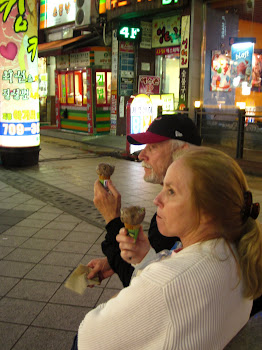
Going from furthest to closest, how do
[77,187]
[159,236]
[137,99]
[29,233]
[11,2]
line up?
[137,99]
[11,2]
[77,187]
[29,233]
[159,236]

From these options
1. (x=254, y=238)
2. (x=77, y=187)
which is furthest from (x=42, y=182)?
(x=254, y=238)

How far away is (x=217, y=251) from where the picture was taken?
1.25 m

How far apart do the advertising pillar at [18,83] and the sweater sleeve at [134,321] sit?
8.19m

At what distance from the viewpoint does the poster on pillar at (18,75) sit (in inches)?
334

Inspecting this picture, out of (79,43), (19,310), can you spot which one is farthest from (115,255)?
(79,43)

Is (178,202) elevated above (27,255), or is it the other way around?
(178,202)

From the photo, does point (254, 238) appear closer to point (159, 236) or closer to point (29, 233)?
point (159, 236)

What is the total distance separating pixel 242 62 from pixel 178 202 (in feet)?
35.9

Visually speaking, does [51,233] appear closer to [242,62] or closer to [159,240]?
[159,240]

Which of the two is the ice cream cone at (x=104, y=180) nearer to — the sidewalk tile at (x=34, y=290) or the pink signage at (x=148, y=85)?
the sidewalk tile at (x=34, y=290)

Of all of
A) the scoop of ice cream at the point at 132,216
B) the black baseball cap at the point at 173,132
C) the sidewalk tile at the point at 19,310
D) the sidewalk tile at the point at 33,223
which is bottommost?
the sidewalk tile at the point at 19,310

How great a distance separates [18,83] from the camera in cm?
871

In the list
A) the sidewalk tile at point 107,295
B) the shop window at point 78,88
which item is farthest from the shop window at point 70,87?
the sidewalk tile at point 107,295

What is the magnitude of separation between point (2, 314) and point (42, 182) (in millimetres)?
4832
